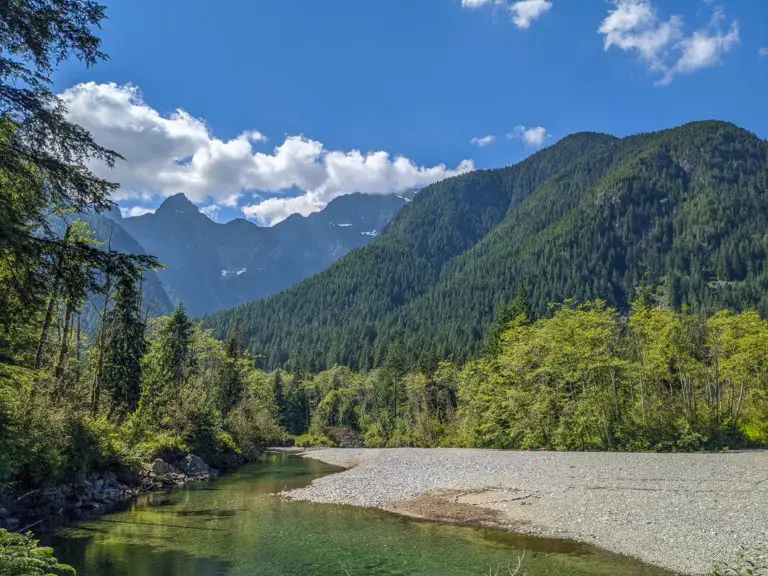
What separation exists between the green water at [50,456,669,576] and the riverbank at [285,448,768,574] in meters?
1.39

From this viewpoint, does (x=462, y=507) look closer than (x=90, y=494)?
Yes

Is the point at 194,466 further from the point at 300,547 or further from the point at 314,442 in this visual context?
the point at 314,442

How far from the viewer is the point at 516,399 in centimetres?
4503

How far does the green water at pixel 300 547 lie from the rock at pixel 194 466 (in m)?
11.9

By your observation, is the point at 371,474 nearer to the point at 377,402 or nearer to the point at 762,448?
the point at 762,448

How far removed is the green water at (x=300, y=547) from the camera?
13.2 meters

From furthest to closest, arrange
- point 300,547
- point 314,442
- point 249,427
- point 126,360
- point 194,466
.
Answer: point 314,442, point 249,427, point 126,360, point 194,466, point 300,547

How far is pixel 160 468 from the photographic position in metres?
30.4

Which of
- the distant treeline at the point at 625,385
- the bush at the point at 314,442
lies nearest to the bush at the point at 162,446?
the distant treeline at the point at 625,385

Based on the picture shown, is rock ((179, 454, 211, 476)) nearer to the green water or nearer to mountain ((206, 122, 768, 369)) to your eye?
the green water

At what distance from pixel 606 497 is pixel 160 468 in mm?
25427

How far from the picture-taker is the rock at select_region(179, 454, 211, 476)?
33656 mm

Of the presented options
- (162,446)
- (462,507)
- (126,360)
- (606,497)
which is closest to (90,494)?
(162,446)

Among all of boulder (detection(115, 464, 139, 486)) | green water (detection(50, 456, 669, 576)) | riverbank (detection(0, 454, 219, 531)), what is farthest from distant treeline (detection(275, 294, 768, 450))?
boulder (detection(115, 464, 139, 486))
